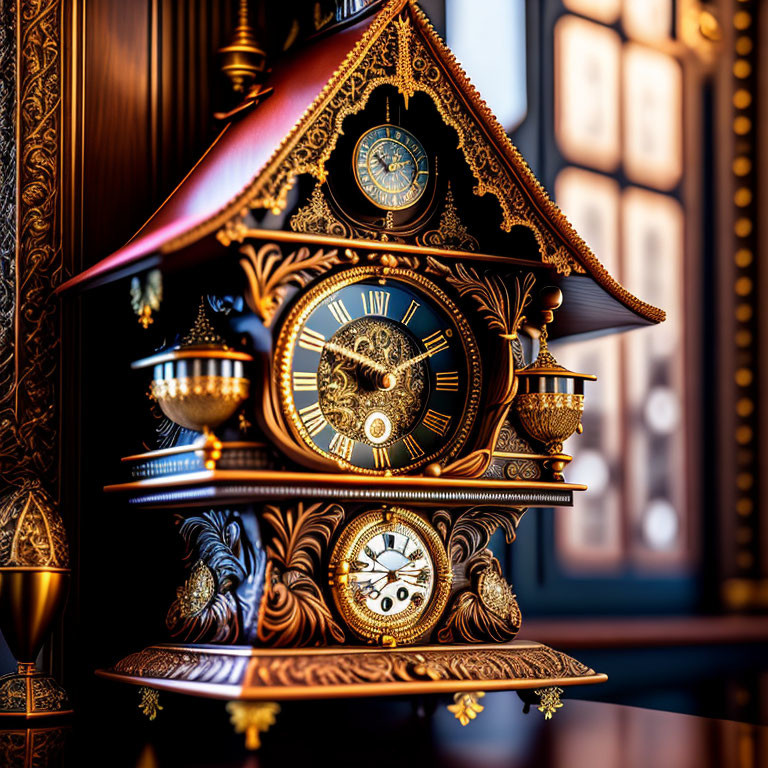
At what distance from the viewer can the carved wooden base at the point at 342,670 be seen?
2.17 metres

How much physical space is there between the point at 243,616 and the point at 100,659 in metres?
0.49

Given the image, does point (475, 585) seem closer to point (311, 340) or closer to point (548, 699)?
point (548, 699)

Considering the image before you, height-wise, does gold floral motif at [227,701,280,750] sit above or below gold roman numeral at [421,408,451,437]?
below

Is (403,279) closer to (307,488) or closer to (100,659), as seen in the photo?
(307,488)

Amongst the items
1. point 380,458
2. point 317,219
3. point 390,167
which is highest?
point 390,167

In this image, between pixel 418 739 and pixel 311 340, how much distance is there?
739 millimetres

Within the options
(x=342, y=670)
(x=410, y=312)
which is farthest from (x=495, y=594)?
(x=410, y=312)

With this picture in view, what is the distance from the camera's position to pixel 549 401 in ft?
8.32

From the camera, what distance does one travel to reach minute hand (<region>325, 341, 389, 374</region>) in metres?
2.38

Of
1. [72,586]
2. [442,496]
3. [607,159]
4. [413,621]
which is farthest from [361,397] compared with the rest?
[607,159]

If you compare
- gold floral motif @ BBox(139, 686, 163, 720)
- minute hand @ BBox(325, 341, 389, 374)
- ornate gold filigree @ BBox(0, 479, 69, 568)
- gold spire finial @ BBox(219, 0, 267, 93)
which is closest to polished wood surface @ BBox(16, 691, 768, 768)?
gold floral motif @ BBox(139, 686, 163, 720)

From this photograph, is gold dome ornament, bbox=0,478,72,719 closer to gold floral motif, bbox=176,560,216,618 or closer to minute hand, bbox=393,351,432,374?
gold floral motif, bbox=176,560,216,618

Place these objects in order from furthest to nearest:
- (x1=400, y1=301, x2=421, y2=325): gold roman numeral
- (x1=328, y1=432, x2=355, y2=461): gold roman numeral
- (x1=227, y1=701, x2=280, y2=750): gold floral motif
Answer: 1. (x1=400, y1=301, x2=421, y2=325): gold roman numeral
2. (x1=328, y1=432, x2=355, y2=461): gold roman numeral
3. (x1=227, y1=701, x2=280, y2=750): gold floral motif

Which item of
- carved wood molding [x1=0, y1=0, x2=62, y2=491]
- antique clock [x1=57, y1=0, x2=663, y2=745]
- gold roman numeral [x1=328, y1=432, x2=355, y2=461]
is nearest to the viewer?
antique clock [x1=57, y1=0, x2=663, y2=745]
